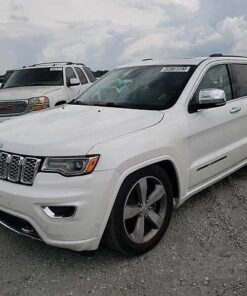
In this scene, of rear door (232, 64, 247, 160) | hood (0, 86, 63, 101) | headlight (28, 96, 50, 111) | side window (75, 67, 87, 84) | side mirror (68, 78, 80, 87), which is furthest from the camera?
side window (75, 67, 87, 84)

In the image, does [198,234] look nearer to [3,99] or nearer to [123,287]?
[123,287]

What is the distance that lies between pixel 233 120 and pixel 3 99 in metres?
6.10

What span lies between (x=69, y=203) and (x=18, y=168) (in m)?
0.53

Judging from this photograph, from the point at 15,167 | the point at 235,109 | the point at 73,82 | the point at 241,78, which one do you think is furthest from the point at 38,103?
the point at 15,167

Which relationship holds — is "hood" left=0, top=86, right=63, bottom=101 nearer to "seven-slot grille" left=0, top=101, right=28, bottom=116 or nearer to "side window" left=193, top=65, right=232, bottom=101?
"seven-slot grille" left=0, top=101, right=28, bottom=116

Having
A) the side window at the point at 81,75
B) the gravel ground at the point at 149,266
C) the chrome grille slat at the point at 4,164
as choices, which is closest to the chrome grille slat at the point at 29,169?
the chrome grille slat at the point at 4,164

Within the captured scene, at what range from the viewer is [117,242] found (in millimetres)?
3504

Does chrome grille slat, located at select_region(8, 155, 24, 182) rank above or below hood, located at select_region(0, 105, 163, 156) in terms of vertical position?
below

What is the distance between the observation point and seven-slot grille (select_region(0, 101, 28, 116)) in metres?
9.31

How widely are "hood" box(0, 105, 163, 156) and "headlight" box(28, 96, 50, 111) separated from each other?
4.92 m

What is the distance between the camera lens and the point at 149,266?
3574mm

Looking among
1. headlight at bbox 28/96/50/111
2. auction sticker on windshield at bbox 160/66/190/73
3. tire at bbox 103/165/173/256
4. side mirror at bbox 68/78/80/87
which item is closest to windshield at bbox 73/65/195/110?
auction sticker on windshield at bbox 160/66/190/73

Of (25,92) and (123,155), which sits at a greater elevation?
(123,155)

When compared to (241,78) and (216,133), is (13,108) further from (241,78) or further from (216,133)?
(216,133)
